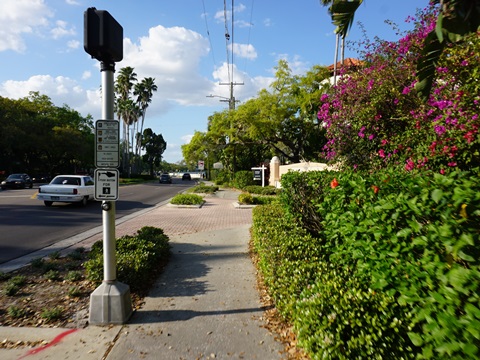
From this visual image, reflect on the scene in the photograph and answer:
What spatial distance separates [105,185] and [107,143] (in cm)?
48

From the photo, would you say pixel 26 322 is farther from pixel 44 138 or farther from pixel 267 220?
pixel 44 138

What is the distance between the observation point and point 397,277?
8.71 feet

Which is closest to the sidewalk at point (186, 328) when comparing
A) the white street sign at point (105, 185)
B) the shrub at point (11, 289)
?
the shrub at point (11, 289)

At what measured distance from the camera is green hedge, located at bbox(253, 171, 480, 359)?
6.27 ft

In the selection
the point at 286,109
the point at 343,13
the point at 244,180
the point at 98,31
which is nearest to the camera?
the point at 343,13

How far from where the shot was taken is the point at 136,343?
346 centimetres

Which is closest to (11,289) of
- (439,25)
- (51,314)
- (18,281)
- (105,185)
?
(18,281)

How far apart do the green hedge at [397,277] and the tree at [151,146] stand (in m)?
95.7

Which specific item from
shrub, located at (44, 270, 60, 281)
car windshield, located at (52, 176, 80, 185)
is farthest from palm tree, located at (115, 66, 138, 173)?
shrub, located at (44, 270, 60, 281)

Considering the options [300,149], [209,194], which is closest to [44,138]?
[209,194]

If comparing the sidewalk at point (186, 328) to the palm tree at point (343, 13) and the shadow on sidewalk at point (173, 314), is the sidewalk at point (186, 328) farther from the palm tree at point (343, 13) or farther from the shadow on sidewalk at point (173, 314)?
the palm tree at point (343, 13)

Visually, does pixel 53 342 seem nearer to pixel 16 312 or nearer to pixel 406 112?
pixel 16 312

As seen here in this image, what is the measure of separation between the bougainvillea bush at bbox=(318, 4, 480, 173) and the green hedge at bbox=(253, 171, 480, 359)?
282 cm

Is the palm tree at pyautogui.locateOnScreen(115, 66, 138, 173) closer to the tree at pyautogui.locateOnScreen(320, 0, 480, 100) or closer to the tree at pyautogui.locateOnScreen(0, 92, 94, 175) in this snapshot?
the tree at pyautogui.locateOnScreen(0, 92, 94, 175)
